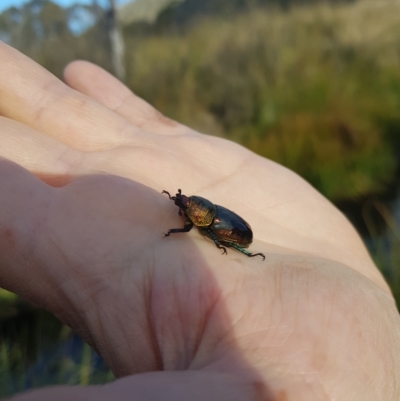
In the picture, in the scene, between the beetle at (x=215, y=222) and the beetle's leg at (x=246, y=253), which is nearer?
the beetle's leg at (x=246, y=253)

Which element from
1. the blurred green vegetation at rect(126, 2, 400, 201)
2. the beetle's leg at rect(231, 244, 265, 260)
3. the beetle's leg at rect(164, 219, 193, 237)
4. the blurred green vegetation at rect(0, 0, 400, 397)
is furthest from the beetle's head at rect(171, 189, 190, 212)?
the blurred green vegetation at rect(126, 2, 400, 201)

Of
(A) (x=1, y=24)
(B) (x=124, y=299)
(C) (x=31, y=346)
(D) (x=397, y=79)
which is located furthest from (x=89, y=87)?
(D) (x=397, y=79)

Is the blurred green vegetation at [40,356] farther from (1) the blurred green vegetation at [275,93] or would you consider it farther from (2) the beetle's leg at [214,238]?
(2) the beetle's leg at [214,238]

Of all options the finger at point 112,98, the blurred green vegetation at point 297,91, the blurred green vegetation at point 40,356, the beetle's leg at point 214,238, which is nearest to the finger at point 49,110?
the finger at point 112,98

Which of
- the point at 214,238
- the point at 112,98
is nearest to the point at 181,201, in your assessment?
the point at 214,238

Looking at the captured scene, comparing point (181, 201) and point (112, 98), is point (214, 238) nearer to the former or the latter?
point (181, 201)

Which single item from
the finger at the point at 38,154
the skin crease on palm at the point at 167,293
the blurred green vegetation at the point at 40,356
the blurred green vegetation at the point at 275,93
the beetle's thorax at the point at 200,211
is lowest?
the blurred green vegetation at the point at 40,356

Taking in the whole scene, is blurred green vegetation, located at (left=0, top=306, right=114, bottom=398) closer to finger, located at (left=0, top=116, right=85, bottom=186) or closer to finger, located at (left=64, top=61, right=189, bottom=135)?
finger, located at (left=0, top=116, right=85, bottom=186)
